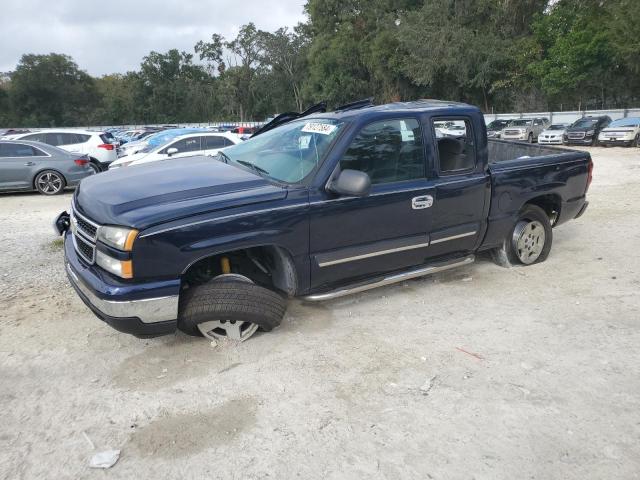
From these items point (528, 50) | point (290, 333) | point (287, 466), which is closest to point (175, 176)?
point (290, 333)

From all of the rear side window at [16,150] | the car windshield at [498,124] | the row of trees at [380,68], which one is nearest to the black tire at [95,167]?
the rear side window at [16,150]

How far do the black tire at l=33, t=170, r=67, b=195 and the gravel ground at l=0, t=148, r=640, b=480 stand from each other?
7322 millimetres

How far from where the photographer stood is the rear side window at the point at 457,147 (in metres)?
4.50

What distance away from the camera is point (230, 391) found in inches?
122

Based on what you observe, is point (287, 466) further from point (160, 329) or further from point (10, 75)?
point (10, 75)

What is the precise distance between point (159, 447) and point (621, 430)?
2.55 metres

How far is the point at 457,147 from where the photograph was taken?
4.66 metres

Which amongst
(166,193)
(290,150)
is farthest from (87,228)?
(290,150)

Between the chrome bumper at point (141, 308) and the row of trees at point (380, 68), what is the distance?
1243 inches

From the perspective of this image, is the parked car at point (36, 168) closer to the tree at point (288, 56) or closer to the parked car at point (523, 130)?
the parked car at point (523, 130)

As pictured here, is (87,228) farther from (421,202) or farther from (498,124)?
(498,124)

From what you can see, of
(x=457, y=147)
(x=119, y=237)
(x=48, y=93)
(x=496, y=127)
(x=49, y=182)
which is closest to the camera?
(x=119, y=237)

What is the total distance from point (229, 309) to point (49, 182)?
991 centimetres

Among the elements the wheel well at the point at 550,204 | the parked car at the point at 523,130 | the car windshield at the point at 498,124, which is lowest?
the wheel well at the point at 550,204
